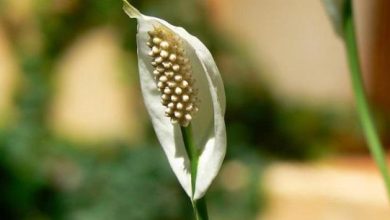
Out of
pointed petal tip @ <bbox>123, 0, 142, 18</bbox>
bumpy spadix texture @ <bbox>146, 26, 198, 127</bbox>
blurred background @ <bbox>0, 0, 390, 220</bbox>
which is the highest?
pointed petal tip @ <bbox>123, 0, 142, 18</bbox>

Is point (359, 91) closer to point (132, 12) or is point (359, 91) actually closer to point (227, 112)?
point (132, 12)

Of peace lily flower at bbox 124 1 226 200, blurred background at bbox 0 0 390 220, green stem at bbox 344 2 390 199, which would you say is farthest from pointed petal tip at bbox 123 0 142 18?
blurred background at bbox 0 0 390 220

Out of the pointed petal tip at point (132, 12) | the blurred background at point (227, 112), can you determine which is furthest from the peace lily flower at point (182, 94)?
the blurred background at point (227, 112)

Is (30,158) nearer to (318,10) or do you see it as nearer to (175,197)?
(175,197)

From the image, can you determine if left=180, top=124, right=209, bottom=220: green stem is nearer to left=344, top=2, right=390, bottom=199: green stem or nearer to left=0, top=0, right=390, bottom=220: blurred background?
left=344, top=2, right=390, bottom=199: green stem

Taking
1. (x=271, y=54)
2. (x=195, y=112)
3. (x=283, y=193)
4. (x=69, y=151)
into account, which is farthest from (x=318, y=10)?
(x=195, y=112)

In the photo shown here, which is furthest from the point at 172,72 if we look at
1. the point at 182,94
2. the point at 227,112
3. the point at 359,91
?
the point at 227,112
